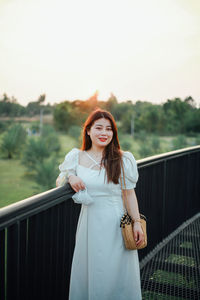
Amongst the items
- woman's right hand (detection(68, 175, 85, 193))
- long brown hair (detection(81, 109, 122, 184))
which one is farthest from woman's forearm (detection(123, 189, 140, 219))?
woman's right hand (detection(68, 175, 85, 193))

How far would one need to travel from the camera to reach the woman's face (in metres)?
2.45

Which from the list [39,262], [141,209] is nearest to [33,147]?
[141,209]

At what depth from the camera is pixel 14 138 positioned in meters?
21.7

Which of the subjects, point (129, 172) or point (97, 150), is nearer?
point (129, 172)

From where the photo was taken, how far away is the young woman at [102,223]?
2344 mm

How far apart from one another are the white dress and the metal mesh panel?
0.70 m

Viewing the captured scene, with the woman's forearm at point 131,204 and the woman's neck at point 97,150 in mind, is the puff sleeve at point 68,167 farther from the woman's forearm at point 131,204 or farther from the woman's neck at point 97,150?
the woman's forearm at point 131,204

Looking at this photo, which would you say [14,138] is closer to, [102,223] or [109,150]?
[109,150]

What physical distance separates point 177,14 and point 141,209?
10691 mm

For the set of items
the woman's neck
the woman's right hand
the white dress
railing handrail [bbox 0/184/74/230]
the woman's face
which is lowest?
the white dress

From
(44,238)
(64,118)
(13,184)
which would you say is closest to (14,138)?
(13,184)

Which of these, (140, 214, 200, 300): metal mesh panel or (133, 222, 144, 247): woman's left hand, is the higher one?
(133, 222, 144, 247): woman's left hand

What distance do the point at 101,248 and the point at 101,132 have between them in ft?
2.68

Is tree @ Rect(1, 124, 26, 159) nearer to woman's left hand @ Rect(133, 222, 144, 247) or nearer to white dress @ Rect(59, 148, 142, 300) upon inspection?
white dress @ Rect(59, 148, 142, 300)
